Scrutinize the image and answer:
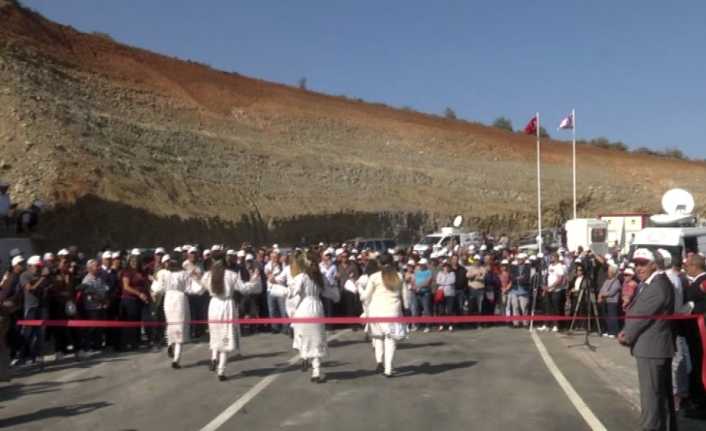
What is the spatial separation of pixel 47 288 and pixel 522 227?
47427mm

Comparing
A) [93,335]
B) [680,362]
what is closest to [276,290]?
[93,335]

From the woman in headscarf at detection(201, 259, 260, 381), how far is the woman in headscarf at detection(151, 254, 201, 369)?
82 centimetres

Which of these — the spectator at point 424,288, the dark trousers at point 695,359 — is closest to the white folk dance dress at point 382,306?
the dark trousers at point 695,359

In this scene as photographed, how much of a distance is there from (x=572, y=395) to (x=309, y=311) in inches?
146

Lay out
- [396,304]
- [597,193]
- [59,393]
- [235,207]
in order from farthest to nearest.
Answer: [597,193] → [235,207] → [396,304] → [59,393]

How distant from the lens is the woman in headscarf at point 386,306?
12617 millimetres

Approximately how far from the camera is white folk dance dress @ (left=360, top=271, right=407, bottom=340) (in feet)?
41.3

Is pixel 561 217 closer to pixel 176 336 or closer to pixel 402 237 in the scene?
pixel 402 237

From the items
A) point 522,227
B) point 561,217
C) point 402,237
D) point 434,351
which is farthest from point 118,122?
point 434,351

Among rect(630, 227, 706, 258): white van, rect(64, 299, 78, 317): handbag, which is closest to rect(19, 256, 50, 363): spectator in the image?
rect(64, 299, 78, 317): handbag

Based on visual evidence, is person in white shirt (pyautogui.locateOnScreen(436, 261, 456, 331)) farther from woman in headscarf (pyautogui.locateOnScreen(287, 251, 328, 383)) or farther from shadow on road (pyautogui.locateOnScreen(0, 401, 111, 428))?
shadow on road (pyautogui.locateOnScreen(0, 401, 111, 428))

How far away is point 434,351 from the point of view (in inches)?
624

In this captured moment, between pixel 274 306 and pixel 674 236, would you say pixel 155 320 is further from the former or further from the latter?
pixel 674 236

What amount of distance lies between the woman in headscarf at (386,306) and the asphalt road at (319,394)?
0.47m
